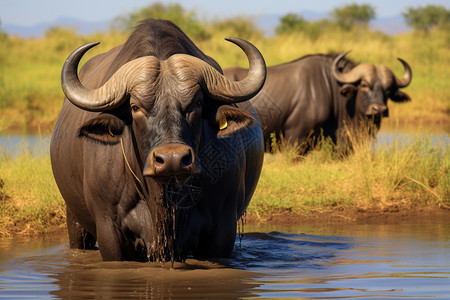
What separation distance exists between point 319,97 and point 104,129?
7864 millimetres

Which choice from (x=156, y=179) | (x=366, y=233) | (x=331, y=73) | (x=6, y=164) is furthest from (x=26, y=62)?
(x=156, y=179)

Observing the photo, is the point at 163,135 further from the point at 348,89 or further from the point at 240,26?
the point at 240,26

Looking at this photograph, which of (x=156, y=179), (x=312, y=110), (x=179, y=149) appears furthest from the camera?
(x=312, y=110)

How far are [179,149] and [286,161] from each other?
6.78 m

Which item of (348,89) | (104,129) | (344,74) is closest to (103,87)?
(104,129)

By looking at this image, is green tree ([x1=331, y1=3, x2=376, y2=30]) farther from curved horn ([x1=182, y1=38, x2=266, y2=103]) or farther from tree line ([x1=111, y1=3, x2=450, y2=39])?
curved horn ([x1=182, y1=38, x2=266, y2=103])

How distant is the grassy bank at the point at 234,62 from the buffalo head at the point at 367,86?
1677 millimetres

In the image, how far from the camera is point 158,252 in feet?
17.9

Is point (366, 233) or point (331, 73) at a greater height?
point (331, 73)

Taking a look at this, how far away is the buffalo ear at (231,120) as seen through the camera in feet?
17.3

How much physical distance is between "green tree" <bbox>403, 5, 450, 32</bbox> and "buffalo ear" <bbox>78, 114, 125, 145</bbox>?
1933 inches

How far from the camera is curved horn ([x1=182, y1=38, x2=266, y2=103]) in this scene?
5.21m

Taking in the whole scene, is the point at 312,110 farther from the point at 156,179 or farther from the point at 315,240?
the point at 156,179

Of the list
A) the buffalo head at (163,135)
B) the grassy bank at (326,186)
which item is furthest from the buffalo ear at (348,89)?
the buffalo head at (163,135)
